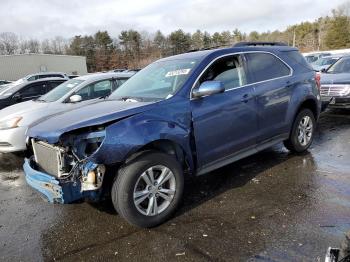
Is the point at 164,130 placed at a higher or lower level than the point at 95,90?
lower

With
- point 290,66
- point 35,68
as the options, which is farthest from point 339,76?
point 35,68

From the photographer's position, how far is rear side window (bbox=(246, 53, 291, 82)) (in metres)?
5.16

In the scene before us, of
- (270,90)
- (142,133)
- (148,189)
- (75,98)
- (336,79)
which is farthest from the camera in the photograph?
(336,79)

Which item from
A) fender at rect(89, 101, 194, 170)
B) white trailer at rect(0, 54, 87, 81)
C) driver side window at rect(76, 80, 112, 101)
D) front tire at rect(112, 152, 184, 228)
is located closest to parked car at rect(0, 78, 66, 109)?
driver side window at rect(76, 80, 112, 101)

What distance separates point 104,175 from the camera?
3.69m

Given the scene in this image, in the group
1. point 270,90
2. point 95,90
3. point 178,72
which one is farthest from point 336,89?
point 178,72

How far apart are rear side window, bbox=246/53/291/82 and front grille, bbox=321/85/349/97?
162 inches

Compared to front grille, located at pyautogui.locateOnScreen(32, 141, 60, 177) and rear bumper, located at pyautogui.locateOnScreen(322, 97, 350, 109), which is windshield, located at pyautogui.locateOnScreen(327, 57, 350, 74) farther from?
front grille, located at pyautogui.locateOnScreen(32, 141, 60, 177)

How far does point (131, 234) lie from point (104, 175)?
27.1 inches

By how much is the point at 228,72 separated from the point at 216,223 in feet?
6.73

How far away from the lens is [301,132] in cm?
608

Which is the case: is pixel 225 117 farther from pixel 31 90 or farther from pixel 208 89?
pixel 31 90

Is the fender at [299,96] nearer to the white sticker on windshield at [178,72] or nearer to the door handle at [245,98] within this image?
the door handle at [245,98]

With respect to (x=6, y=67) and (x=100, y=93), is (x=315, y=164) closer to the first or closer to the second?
(x=100, y=93)
